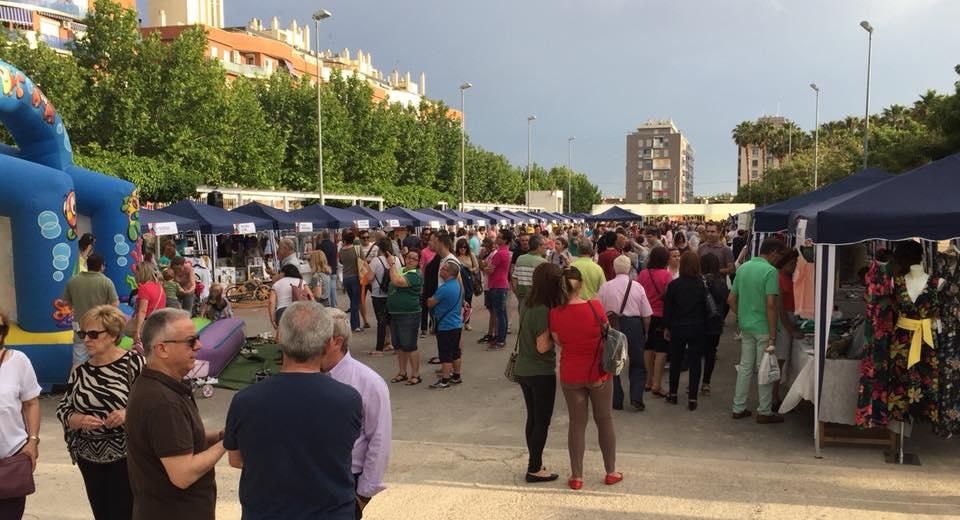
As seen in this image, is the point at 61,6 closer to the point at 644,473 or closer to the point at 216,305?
the point at 216,305

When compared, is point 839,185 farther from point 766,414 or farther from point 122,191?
point 122,191

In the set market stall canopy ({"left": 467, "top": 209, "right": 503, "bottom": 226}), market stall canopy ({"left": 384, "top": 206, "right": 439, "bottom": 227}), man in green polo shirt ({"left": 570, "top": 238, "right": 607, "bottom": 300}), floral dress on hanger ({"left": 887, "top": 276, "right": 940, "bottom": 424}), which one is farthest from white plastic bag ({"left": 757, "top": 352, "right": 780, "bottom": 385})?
market stall canopy ({"left": 467, "top": 209, "right": 503, "bottom": 226})

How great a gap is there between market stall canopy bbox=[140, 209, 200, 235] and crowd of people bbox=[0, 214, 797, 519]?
14.3 ft

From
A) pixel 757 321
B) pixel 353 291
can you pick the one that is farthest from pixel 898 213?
pixel 353 291

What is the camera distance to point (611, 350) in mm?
4555

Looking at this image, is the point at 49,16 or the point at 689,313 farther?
the point at 49,16

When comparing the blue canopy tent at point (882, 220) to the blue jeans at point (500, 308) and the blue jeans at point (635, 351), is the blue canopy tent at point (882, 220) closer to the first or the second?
the blue jeans at point (635, 351)

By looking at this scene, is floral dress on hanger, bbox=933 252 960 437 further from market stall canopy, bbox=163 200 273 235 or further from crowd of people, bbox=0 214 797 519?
market stall canopy, bbox=163 200 273 235

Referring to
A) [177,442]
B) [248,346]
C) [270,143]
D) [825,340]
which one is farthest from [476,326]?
[270,143]

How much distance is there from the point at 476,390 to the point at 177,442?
18.4 feet

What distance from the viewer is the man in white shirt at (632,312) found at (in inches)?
266

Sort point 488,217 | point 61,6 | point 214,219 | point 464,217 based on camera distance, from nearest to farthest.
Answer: point 214,219 → point 464,217 → point 488,217 → point 61,6

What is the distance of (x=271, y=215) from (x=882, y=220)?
1554cm

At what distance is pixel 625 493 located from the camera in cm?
480
